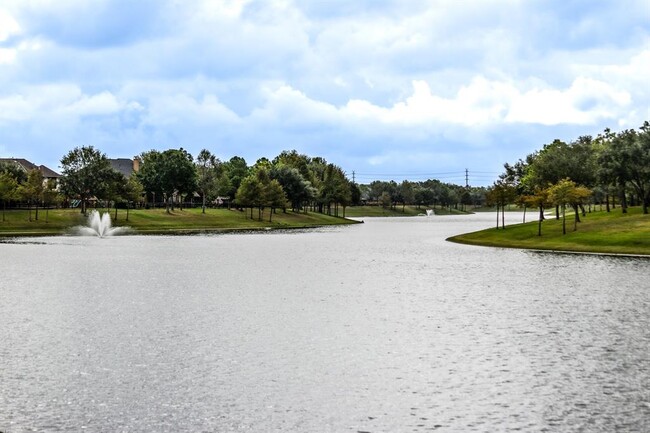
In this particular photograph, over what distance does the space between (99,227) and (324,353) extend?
408 ft

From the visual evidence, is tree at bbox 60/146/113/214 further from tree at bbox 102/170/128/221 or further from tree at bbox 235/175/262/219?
tree at bbox 235/175/262/219

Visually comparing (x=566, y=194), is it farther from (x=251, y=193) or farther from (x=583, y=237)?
(x=251, y=193)

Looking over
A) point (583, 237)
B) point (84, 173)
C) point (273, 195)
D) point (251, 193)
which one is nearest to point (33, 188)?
point (84, 173)

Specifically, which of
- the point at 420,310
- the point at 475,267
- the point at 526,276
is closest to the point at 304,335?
the point at 420,310

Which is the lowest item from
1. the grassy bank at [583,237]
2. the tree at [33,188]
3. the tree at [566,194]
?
the grassy bank at [583,237]

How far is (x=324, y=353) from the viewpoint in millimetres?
26188

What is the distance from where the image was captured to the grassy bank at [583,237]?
83.9m

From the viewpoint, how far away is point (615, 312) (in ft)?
118

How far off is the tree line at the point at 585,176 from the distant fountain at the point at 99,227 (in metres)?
73.7

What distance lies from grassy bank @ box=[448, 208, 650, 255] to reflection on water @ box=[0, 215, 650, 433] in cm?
3327

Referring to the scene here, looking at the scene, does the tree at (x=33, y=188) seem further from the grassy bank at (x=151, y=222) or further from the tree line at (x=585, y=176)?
the tree line at (x=585, y=176)

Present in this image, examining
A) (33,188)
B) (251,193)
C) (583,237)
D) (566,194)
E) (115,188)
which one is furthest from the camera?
(251,193)

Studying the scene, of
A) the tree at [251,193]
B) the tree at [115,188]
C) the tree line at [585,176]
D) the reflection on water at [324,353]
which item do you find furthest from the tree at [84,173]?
the reflection on water at [324,353]

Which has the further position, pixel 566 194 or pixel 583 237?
pixel 566 194
